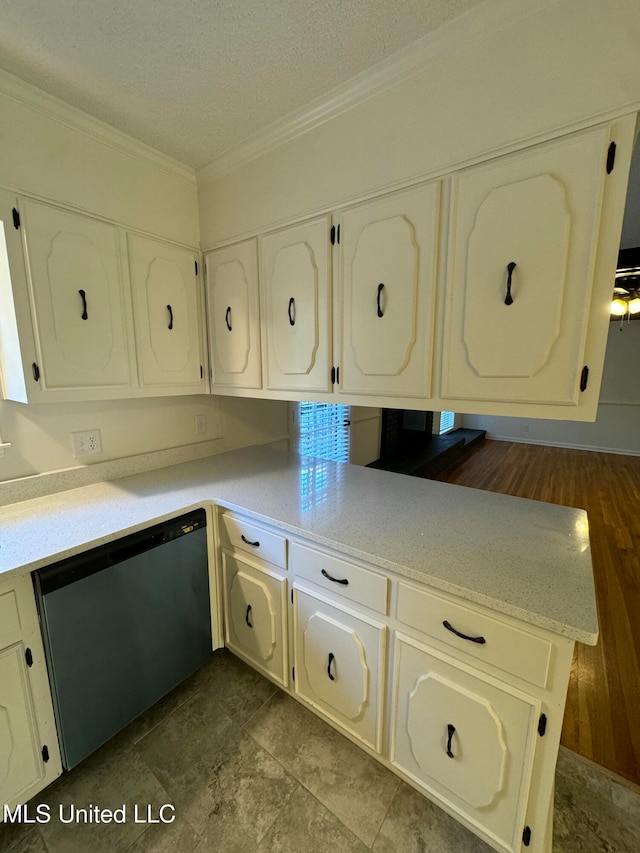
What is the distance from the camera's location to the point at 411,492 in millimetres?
1602

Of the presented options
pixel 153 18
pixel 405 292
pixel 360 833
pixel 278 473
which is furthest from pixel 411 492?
pixel 153 18

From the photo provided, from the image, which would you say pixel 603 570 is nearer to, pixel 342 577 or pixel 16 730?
pixel 342 577

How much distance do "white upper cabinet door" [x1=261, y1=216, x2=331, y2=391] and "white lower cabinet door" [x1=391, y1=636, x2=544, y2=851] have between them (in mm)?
1113

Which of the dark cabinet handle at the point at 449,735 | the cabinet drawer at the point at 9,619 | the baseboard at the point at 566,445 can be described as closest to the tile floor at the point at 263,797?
the dark cabinet handle at the point at 449,735

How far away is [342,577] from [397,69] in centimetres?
177

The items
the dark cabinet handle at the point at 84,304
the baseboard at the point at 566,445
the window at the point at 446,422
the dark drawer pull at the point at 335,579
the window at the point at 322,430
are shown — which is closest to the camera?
the dark drawer pull at the point at 335,579

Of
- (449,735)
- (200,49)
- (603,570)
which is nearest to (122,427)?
(200,49)

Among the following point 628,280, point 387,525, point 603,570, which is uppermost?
point 628,280

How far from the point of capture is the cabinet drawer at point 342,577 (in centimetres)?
114

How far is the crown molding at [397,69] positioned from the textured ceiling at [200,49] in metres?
0.03

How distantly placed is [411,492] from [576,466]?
5.39 metres

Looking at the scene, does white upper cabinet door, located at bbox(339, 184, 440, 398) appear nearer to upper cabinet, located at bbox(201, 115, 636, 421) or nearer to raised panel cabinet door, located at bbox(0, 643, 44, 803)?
upper cabinet, located at bbox(201, 115, 636, 421)

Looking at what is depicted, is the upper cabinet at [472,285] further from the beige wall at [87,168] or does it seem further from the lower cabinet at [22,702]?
the lower cabinet at [22,702]

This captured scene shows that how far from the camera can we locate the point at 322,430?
329 cm
